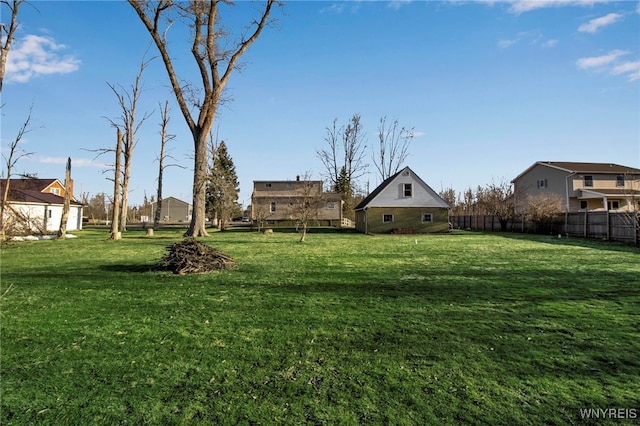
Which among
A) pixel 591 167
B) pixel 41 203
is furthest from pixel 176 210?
pixel 591 167

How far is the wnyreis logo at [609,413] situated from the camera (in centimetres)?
290

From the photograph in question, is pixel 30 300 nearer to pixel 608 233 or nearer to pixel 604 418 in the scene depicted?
pixel 604 418

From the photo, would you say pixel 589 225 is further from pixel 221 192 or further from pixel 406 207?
pixel 221 192

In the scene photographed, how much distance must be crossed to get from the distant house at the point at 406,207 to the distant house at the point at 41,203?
23.3 m

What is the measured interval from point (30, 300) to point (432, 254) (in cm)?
1226

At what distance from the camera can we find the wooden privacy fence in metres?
18.3

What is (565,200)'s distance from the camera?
3369 centimetres

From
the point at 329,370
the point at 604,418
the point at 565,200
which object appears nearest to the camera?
the point at 604,418

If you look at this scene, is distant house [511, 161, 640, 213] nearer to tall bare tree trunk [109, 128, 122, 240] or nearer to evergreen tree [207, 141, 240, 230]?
evergreen tree [207, 141, 240, 230]

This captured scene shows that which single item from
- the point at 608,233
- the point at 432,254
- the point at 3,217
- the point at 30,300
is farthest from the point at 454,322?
the point at 3,217

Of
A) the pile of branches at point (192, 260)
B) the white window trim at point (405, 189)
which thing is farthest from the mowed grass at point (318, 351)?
the white window trim at point (405, 189)

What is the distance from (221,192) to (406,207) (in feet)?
54.8

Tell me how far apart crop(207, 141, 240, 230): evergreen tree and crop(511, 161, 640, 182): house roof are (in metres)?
31.9

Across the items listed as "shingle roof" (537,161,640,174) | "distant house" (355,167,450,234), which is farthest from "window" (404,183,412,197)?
"shingle roof" (537,161,640,174)
